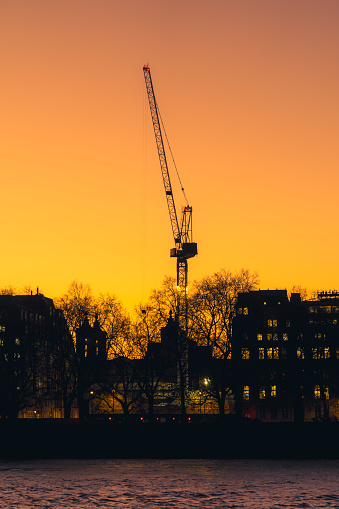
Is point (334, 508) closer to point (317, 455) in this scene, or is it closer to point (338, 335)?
point (317, 455)

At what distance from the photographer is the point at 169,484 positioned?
52062 mm

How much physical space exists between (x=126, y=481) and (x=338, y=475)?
15047mm

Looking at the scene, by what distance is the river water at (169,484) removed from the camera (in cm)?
4509

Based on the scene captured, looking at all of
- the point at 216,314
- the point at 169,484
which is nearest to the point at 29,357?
the point at 216,314

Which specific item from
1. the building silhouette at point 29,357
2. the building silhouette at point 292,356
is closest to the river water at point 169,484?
the building silhouette at point 292,356

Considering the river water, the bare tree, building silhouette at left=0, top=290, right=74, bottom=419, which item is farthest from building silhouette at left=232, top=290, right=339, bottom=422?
the river water

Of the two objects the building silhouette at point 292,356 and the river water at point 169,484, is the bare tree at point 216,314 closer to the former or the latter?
the building silhouette at point 292,356

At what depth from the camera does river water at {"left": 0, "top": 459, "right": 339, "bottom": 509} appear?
45.1 meters

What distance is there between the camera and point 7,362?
108m

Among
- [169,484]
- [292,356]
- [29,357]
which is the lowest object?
[169,484]

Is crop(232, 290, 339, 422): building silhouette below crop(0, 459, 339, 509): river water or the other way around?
the other way around

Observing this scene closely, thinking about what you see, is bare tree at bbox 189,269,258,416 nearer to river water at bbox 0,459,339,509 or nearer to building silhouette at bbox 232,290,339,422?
building silhouette at bbox 232,290,339,422

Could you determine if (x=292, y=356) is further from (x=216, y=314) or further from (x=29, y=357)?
(x=29, y=357)

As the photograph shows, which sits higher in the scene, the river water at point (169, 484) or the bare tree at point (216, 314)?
the bare tree at point (216, 314)
